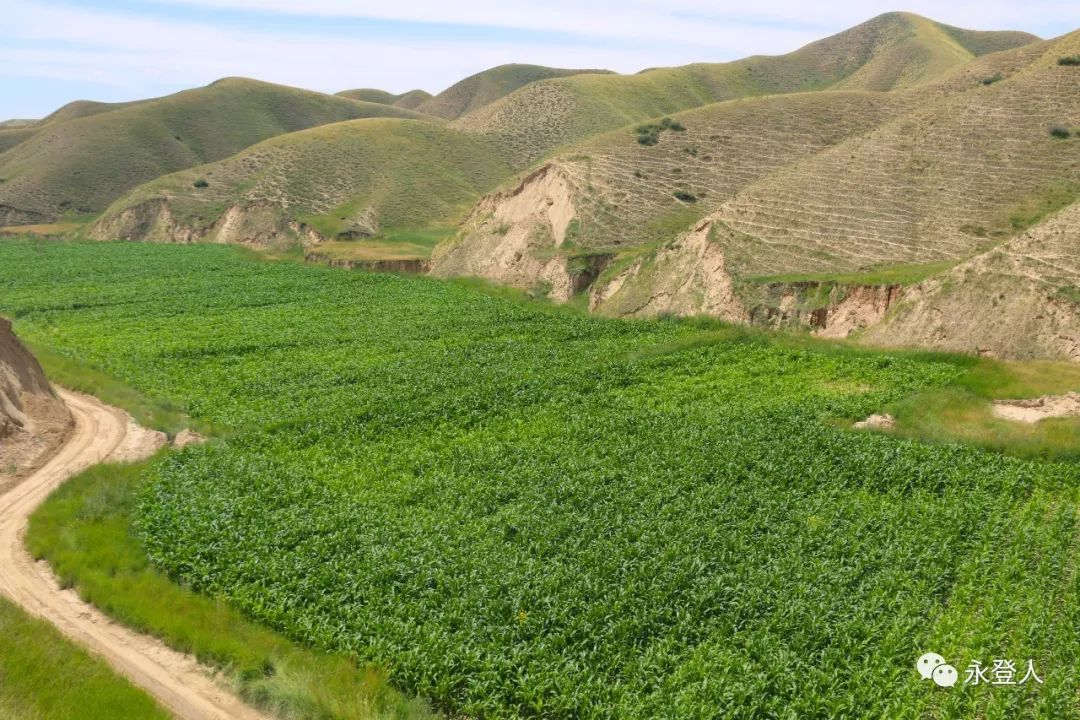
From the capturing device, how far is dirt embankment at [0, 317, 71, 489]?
74.1ft

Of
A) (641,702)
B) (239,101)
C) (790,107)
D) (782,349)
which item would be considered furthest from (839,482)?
(239,101)

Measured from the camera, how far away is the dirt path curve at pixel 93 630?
492 inches

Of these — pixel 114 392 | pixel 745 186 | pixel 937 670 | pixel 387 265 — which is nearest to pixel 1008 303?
pixel 937 670

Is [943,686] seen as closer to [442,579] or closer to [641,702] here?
[641,702]

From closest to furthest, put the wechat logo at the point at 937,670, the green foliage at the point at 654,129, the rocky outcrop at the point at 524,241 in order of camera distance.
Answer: the wechat logo at the point at 937,670 < the rocky outcrop at the point at 524,241 < the green foliage at the point at 654,129

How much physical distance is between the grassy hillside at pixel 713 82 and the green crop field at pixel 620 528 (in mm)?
85796

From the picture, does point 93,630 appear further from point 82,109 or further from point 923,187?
point 82,109

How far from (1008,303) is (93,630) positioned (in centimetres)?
3610

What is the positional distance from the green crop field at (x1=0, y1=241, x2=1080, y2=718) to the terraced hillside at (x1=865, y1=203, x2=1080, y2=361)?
3.44 meters

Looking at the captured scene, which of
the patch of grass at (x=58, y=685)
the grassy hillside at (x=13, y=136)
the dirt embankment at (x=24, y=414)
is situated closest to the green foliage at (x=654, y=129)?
the dirt embankment at (x=24, y=414)

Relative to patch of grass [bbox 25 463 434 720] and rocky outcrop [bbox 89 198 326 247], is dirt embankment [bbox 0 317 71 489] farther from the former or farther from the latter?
rocky outcrop [bbox 89 198 326 247]

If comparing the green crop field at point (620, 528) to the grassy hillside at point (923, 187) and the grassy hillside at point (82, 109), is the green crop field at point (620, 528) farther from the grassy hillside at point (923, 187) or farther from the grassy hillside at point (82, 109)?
the grassy hillside at point (82, 109)

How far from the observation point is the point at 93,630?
1450 cm

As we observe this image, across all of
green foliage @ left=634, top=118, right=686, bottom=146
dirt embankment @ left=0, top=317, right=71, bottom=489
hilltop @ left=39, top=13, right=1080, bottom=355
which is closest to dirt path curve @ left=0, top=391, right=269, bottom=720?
dirt embankment @ left=0, top=317, right=71, bottom=489
